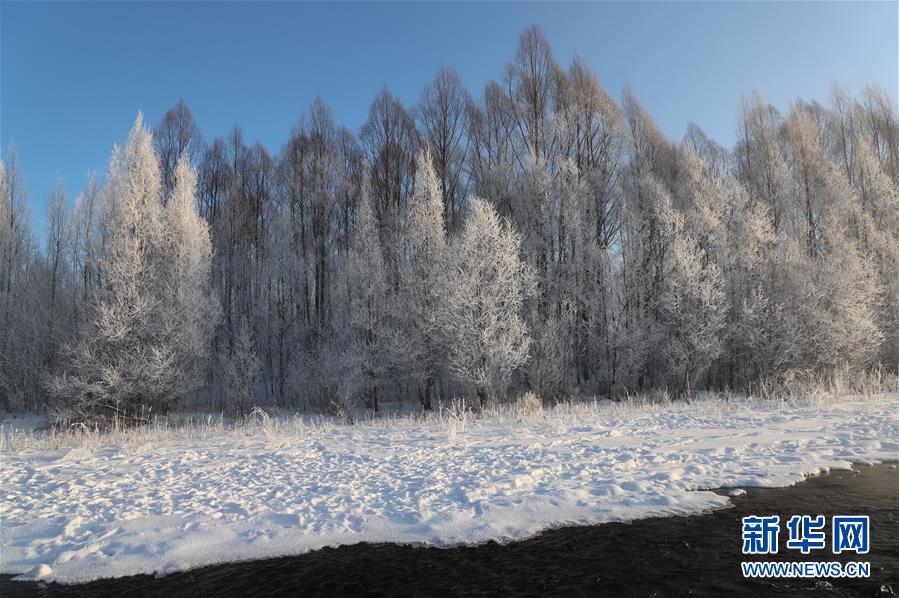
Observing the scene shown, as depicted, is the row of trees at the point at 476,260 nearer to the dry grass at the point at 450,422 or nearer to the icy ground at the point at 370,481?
the dry grass at the point at 450,422

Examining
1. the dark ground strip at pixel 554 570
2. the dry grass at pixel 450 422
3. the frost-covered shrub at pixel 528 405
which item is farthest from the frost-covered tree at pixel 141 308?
the dark ground strip at pixel 554 570

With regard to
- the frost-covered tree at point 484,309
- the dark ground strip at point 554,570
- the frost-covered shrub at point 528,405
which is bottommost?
the frost-covered shrub at point 528,405

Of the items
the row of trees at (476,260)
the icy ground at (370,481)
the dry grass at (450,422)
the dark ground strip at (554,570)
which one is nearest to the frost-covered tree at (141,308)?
the row of trees at (476,260)

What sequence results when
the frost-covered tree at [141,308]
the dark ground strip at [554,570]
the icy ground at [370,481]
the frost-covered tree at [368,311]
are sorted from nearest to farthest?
the dark ground strip at [554,570], the icy ground at [370,481], the frost-covered tree at [141,308], the frost-covered tree at [368,311]

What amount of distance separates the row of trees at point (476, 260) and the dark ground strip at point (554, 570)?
12825mm

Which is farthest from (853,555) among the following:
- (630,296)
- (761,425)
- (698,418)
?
(630,296)

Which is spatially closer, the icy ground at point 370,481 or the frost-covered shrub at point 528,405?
the icy ground at point 370,481

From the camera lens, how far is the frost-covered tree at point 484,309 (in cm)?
1802

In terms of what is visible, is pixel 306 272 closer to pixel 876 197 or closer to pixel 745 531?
pixel 745 531

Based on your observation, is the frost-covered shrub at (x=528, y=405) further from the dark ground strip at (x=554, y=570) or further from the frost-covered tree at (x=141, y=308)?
the frost-covered tree at (x=141, y=308)

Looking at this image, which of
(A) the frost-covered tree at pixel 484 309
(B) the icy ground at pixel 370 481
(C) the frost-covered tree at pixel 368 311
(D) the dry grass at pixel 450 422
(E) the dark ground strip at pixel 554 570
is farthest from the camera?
(C) the frost-covered tree at pixel 368 311

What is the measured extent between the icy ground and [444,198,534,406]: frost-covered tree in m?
→ 6.18

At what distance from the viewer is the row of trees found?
18516mm

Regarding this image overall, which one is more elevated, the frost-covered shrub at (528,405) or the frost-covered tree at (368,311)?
the frost-covered tree at (368,311)
